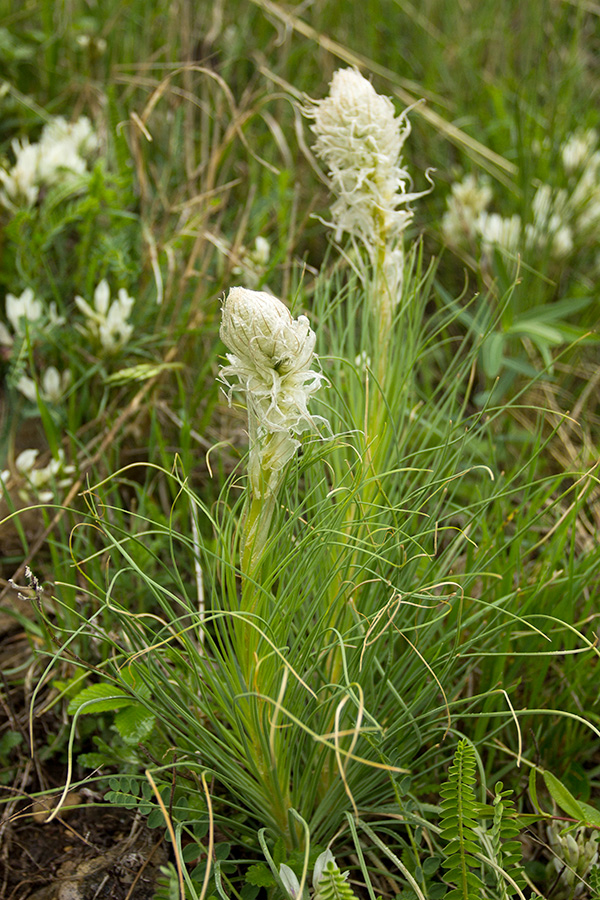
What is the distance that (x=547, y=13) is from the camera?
3131 mm

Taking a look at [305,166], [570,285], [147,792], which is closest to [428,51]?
[305,166]

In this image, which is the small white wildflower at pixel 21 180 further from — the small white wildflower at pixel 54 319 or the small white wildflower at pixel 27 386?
the small white wildflower at pixel 27 386

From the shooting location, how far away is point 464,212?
7.78ft

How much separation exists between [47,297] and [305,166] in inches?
43.0

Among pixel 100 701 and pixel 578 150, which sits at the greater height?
pixel 578 150

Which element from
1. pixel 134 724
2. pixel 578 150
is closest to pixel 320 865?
pixel 134 724

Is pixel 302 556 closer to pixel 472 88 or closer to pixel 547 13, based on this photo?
pixel 472 88

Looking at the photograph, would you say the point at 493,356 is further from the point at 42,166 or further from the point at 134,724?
the point at 42,166

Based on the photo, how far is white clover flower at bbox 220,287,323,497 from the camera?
0.81 metres

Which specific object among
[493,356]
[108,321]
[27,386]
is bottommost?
[27,386]

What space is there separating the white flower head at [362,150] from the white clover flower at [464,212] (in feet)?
3.91

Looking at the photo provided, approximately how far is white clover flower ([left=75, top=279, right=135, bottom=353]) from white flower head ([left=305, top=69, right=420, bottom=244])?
674 mm

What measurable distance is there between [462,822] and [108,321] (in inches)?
51.3

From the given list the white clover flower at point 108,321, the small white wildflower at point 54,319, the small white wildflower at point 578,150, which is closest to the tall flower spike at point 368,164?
the white clover flower at point 108,321
